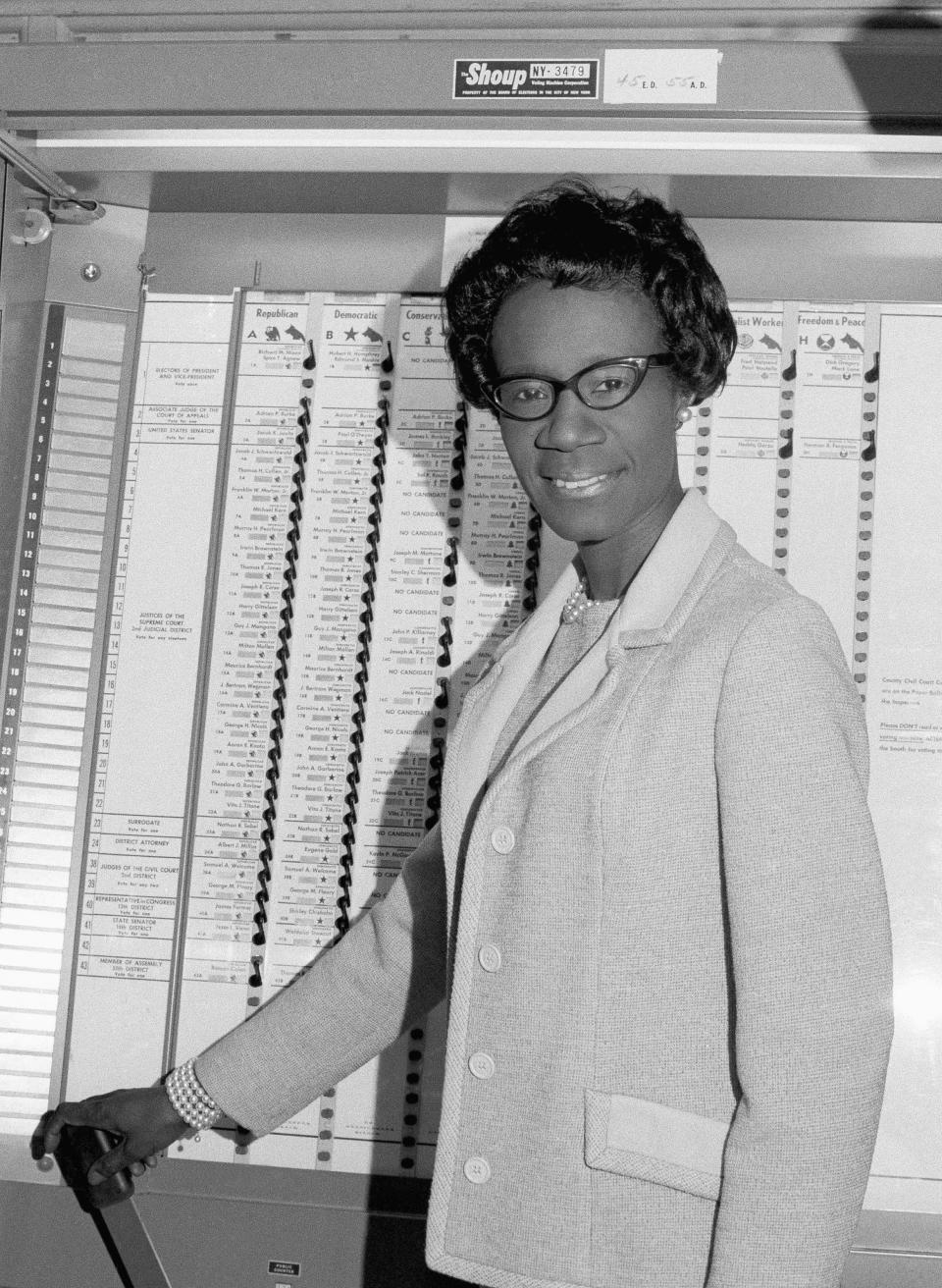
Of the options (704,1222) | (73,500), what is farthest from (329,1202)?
(73,500)

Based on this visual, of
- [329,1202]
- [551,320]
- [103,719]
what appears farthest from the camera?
[103,719]

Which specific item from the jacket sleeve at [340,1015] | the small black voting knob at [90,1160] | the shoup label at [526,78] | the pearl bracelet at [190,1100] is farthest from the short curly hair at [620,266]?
the small black voting knob at [90,1160]

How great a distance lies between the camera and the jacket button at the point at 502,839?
3.99ft

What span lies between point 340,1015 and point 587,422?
72cm

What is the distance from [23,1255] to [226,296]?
134cm

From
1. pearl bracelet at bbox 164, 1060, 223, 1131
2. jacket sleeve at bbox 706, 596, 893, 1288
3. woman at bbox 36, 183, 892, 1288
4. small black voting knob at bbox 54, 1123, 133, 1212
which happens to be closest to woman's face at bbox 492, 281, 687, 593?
woman at bbox 36, 183, 892, 1288

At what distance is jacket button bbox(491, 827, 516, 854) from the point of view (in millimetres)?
1217

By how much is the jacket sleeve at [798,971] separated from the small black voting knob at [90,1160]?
759 mm

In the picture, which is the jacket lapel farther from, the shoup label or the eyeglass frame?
the shoup label

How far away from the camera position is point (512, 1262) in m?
1.14

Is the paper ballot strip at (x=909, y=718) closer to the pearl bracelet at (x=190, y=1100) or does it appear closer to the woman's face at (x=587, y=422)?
the woman's face at (x=587, y=422)

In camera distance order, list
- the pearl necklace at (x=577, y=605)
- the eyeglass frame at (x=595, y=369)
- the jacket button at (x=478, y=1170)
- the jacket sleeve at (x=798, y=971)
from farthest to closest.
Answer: the pearl necklace at (x=577, y=605), the eyeglass frame at (x=595, y=369), the jacket button at (x=478, y=1170), the jacket sleeve at (x=798, y=971)

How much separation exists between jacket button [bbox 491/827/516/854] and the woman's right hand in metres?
0.57

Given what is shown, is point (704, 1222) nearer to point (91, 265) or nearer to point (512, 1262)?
point (512, 1262)
